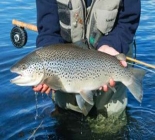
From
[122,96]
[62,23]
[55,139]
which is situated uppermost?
[62,23]

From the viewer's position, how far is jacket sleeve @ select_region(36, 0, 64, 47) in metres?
4.11

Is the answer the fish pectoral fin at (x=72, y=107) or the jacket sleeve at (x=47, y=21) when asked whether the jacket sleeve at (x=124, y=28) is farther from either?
the fish pectoral fin at (x=72, y=107)

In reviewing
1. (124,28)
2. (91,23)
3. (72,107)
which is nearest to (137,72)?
(124,28)

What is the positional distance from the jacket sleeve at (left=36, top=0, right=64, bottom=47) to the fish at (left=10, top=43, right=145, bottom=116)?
0.59 m

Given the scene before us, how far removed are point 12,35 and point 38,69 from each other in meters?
2.71

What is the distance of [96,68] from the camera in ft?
11.6

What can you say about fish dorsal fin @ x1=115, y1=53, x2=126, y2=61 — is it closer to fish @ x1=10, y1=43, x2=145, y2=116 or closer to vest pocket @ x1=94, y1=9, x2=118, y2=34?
fish @ x1=10, y1=43, x2=145, y2=116

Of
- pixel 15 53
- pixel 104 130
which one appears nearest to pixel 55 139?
pixel 104 130

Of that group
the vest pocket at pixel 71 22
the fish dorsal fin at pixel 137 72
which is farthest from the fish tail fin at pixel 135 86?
the vest pocket at pixel 71 22

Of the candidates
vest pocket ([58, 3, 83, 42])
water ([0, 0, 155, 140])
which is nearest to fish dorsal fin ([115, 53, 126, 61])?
vest pocket ([58, 3, 83, 42])

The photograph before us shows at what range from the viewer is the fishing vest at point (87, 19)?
4074 millimetres

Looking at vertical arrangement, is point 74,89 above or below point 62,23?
below

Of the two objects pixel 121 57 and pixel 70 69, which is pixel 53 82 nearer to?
pixel 70 69

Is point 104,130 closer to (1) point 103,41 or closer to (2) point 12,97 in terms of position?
(1) point 103,41
